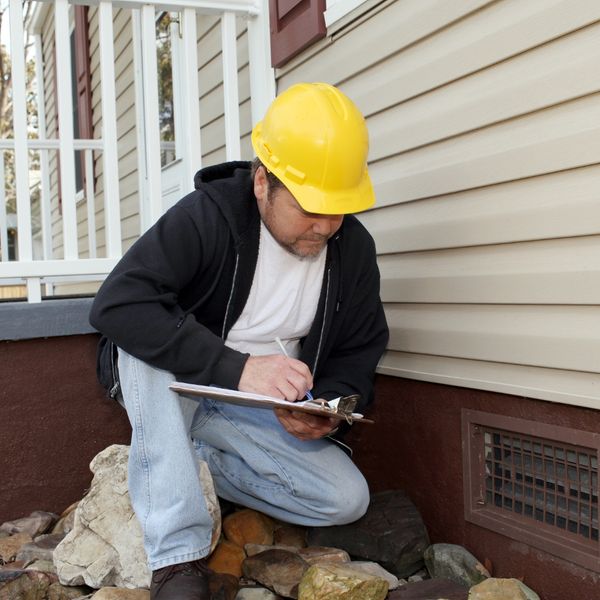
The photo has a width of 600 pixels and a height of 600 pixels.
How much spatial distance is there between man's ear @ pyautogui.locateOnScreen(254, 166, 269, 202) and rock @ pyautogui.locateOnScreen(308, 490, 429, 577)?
47.3 inches

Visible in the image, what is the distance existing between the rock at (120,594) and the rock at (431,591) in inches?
30.0

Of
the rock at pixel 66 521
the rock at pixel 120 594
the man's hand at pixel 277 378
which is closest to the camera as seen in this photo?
the man's hand at pixel 277 378

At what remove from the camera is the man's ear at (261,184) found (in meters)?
2.75

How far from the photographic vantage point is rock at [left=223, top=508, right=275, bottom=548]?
3066 mm

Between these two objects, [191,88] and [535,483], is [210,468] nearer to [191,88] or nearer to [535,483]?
[535,483]

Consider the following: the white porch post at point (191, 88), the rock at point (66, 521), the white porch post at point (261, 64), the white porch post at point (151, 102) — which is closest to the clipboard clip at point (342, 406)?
the rock at point (66, 521)

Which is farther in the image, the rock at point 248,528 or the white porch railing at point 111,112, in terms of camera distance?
the white porch railing at point 111,112

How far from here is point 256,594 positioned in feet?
8.93

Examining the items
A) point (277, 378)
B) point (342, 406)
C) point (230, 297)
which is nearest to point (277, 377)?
point (277, 378)

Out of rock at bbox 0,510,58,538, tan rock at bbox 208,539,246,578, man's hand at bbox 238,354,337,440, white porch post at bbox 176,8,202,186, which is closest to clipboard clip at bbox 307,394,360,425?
man's hand at bbox 238,354,337,440

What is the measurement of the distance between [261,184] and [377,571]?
133 cm

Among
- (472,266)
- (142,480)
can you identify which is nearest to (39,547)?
(142,480)

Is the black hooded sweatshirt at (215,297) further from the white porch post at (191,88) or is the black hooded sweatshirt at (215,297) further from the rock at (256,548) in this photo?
the white porch post at (191,88)

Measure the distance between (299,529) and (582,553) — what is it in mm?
1110
